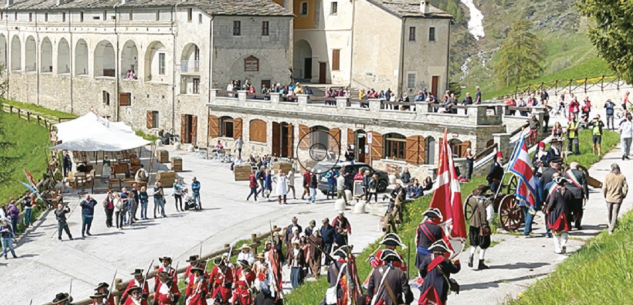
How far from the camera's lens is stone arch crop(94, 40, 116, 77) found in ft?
198

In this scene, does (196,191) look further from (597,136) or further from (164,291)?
(164,291)

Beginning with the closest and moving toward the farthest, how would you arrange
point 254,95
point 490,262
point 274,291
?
1. point 274,291
2. point 490,262
3. point 254,95

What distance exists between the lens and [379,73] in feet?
162

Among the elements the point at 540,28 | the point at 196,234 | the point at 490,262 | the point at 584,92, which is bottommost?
the point at 196,234

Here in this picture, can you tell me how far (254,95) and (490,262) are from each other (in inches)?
1186

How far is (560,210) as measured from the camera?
16609 mm

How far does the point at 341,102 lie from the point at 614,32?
18.6 meters

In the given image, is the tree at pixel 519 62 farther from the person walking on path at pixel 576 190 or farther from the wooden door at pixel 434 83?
the person walking on path at pixel 576 190

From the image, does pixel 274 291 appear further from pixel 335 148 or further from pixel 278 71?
pixel 278 71

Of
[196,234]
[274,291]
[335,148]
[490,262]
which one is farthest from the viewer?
[335,148]

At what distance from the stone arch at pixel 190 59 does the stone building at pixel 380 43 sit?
6.35 meters

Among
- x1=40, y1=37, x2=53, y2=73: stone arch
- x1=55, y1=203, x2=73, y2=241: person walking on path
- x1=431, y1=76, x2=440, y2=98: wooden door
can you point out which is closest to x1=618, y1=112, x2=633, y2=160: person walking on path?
x1=55, y1=203, x2=73, y2=241: person walking on path

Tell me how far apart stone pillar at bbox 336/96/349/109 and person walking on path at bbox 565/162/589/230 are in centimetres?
2304

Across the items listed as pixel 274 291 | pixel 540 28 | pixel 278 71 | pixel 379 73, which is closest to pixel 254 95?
pixel 278 71
